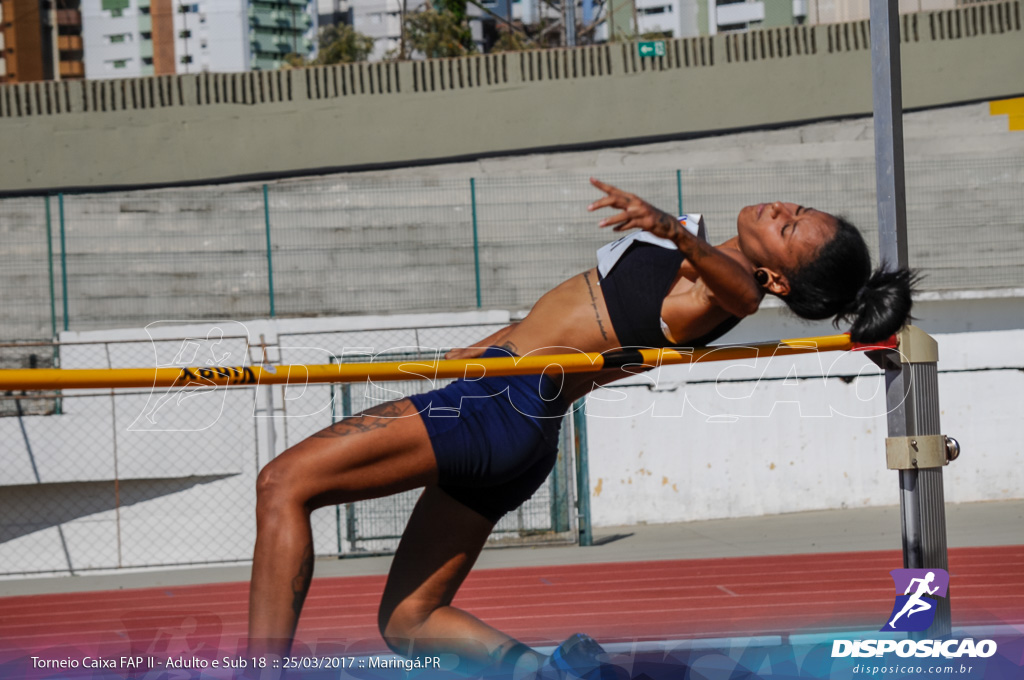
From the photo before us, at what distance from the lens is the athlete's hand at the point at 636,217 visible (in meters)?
2.35

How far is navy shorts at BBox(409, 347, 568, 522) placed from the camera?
8.29 feet

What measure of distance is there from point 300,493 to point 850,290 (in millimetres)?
1522

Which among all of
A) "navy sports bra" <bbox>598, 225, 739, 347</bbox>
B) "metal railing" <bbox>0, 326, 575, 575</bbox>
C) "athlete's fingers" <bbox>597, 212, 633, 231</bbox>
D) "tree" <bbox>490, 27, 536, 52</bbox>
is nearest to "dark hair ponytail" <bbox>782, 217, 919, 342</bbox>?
"navy sports bra" <bbox>598, 225, 739, 347</bbox>

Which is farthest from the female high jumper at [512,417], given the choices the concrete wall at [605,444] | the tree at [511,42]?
the tree at [511,42]

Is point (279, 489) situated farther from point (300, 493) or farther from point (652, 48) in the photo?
point (652, 48)

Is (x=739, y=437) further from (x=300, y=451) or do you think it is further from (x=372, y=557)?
(x=300, y=451)

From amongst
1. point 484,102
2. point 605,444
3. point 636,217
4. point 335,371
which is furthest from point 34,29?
point 636,217

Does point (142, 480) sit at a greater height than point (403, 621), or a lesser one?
lesser

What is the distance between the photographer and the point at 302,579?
239cm

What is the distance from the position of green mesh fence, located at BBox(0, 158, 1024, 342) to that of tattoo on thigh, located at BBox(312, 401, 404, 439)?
984cm

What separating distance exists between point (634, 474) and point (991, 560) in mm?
3780

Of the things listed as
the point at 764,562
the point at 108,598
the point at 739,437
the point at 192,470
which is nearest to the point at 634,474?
the point at 739,437

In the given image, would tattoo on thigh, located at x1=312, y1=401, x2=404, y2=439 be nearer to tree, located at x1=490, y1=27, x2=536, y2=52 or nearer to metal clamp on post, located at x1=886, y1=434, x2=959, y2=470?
metal clamp on post, located at x1=886, y1=434, x2=959, y2=470

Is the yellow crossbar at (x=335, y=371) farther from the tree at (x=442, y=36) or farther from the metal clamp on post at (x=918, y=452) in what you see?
the tree at (x=442, y=36)
